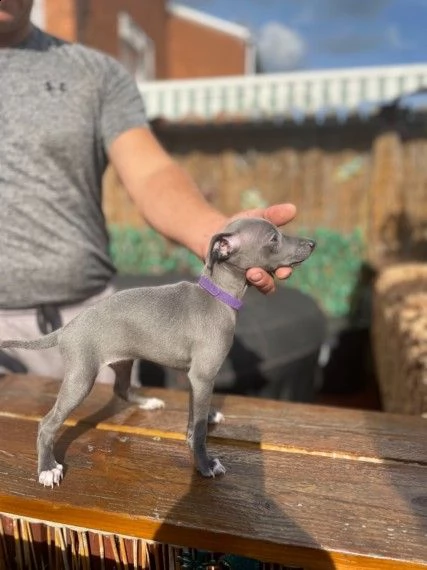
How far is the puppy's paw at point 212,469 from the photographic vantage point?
142cm

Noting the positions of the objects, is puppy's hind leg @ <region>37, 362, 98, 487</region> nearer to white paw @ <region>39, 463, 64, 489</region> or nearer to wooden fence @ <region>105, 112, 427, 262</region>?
white paw @ <region>39, 463, 64, 489</region>

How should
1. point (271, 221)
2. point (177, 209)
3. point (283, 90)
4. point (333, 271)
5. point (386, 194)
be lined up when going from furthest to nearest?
point (283, 90) → point (333, 271) → point (386, 194) → point (177, 209) → point (271, 221)

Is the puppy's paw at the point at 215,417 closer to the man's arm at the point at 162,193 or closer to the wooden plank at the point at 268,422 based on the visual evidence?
the wooden plank at the point at 268,422

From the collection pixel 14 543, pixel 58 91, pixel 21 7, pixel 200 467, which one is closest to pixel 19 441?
pixel 14 543

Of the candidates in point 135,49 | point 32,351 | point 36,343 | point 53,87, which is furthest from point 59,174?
point 135,49

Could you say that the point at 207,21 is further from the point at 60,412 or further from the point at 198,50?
the point at 60,412

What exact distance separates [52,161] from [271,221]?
0.90 meters

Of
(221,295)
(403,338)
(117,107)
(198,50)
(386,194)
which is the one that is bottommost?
(403,338)

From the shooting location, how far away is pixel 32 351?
225 centimetres

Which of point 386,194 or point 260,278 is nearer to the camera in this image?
point 260,278

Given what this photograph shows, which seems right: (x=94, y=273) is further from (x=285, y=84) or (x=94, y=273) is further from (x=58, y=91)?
Answer: (x=285, y=84)

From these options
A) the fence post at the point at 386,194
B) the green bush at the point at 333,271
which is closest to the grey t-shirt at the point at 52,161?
the fence post at the point at 386,194

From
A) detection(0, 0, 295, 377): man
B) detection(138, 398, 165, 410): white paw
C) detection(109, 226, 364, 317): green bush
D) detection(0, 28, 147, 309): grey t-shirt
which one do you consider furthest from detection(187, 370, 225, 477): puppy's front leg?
detection(109, 226, 364, 317): green bush

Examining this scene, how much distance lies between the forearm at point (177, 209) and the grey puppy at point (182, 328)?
14.3 inches
